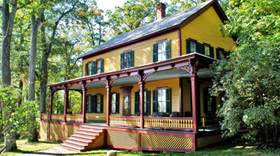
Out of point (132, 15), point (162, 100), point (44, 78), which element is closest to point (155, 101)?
point (162, 100)

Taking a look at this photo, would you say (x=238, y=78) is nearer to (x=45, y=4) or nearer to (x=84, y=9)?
(x=45, y=4)

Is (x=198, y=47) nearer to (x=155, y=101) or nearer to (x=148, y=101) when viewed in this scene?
(x=155, y=101)

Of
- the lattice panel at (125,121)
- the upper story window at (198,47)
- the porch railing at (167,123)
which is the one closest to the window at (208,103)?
the upper story window at (198,47)

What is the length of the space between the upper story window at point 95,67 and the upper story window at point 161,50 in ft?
20.2

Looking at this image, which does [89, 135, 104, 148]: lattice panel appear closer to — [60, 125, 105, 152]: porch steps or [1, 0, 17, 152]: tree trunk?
[60, 125, 105, 152]: porch steps

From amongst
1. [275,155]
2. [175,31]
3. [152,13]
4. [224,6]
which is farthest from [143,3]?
[275,155]

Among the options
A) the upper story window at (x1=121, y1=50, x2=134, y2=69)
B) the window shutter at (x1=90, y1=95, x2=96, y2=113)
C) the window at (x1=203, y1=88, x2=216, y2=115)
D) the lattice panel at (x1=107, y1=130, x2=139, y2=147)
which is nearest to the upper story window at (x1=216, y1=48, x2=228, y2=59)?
the window at (x1=203, y1=88, x2=216, y2=115)

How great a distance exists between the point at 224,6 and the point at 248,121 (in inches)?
668

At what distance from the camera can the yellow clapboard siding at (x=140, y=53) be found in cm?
1350

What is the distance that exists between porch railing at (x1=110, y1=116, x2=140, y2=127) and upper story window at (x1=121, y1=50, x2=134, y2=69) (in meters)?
4.80

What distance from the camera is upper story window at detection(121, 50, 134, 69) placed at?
16.3 meters

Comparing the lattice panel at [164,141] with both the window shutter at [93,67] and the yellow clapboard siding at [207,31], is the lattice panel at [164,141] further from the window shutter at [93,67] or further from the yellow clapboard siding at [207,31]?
the window shutter at [93,67]

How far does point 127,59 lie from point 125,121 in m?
5.94

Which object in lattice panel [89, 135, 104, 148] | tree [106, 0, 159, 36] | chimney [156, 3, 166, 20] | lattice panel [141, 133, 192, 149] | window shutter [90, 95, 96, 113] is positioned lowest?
lattice panel [89, 135, 104, 148]
